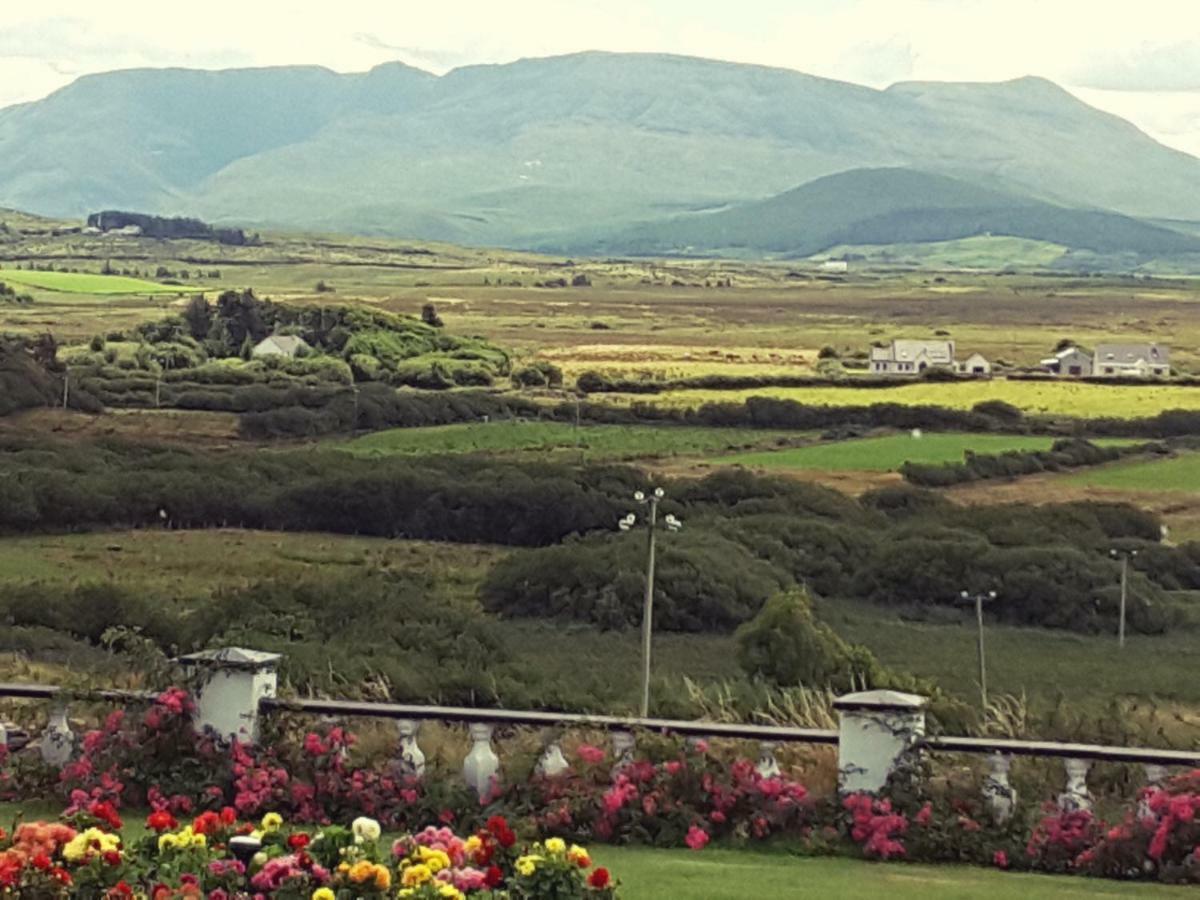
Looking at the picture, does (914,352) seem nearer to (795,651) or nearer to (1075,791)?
(795,651)

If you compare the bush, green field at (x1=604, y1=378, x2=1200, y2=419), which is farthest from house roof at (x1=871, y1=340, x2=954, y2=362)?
the bush

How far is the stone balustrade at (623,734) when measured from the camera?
1192 centimetres

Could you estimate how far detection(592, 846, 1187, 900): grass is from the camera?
35.0ft

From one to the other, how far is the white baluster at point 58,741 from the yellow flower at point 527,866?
206 inches

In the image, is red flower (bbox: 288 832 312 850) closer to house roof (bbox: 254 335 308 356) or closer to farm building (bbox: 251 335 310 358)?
farm building (bbox: 251 335 310 358)

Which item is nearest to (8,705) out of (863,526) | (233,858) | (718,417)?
(233,858)

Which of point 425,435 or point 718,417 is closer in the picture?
point 425,435

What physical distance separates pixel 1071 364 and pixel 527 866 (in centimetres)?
10493

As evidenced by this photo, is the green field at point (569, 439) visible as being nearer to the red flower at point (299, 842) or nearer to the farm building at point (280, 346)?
the farm building at point (280, 346)

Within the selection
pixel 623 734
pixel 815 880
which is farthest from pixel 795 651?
pixel 815 880

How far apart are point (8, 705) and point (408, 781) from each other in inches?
121

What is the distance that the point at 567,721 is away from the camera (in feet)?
41.5

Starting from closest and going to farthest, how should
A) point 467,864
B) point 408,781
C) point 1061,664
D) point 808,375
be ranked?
1. point 467,864
2. point 408,781
3. point 1061,664
4. point 808,375

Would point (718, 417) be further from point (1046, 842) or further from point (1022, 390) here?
point (1046, 842)
